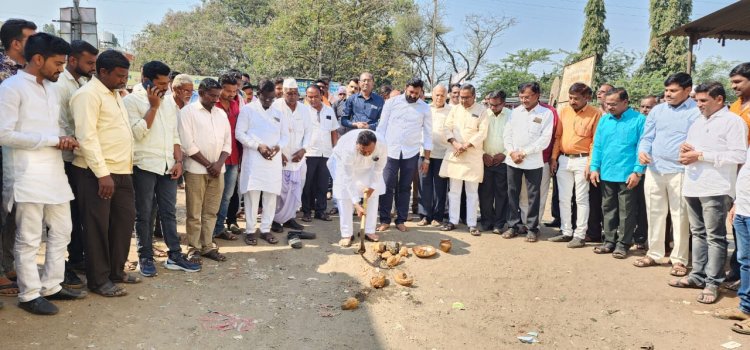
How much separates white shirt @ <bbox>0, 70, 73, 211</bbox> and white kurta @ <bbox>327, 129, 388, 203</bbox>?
294cm

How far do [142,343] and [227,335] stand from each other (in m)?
0.58

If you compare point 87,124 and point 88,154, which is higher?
point 87,124

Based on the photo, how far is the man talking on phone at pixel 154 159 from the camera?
4281 mm

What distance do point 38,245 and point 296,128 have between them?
11.0ft

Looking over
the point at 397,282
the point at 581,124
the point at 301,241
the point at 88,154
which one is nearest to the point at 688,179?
the point at 581,124

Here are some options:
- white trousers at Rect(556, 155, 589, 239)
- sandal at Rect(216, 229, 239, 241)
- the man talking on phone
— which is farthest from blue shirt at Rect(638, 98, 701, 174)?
the man talking on phone

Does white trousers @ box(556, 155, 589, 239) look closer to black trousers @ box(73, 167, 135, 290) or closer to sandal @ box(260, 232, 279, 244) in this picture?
sandal @ box(260, 232, 279, 244)

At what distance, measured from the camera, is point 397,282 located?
4.93 m

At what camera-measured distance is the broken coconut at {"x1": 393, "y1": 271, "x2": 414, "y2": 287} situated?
4.87 meters

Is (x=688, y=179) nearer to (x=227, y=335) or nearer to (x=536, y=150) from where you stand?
(x=536, y=150)

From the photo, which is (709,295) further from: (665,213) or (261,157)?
(261,157)

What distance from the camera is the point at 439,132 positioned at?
6914mm

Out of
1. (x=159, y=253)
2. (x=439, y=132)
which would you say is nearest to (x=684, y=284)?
(x=439, y=132)

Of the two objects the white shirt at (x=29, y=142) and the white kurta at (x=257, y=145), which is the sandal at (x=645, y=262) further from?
the white shirt at (x=29, y=142)
